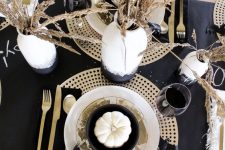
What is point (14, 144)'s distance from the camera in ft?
2.71

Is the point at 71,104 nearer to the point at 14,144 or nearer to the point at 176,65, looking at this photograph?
the point at 14,144

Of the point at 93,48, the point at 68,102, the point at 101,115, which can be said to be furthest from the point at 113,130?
the point at 93,48

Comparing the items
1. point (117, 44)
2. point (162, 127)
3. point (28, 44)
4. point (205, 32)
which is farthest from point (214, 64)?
point (28, 44)

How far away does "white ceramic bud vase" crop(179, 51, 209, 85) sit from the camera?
2.58ft

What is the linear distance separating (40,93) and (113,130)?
9.1 inches

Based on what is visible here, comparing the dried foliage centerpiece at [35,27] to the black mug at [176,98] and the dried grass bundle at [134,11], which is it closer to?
the dried grass bundle at [134,11]

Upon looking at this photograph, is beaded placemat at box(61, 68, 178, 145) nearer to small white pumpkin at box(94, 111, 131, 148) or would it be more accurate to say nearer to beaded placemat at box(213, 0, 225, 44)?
small white pumpkin at box(94, 111, 131, 148)

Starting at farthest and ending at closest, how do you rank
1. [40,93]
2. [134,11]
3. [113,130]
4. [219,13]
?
[219,13], [40,93], [113,130], [134,11]

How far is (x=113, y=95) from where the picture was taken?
85 cm

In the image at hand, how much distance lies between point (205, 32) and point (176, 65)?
0.43ft

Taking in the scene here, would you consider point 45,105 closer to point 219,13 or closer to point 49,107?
point 49,107

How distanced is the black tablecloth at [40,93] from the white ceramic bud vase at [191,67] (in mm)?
30

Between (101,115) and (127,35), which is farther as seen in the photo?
(101,115)

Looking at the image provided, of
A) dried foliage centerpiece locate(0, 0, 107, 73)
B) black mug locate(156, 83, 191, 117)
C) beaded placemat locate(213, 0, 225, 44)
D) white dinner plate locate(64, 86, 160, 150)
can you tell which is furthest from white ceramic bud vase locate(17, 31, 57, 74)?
beaded placemat locate(213, 0, 225, 44)
